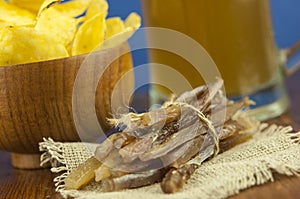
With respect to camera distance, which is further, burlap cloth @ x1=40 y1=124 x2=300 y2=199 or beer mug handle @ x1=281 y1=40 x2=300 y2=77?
beer mug handle @ x1=281 y1=40 x2=300 y2=77

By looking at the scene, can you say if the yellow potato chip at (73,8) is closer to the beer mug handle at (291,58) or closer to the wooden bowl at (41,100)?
the wooden bowl at (41,100)

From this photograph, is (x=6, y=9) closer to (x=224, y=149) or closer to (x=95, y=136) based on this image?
(x=95, y=136)

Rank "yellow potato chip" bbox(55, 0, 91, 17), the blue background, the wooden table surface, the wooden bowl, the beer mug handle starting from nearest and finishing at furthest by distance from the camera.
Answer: the wooden table surface
the wooden bowl
"yellow potato chip" bbox(55, 0, 91, 17)
the beer mug handle
the blue background

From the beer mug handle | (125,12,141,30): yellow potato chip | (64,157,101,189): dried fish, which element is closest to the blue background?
the beer mug handle

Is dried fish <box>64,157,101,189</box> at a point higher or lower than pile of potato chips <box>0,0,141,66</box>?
lower

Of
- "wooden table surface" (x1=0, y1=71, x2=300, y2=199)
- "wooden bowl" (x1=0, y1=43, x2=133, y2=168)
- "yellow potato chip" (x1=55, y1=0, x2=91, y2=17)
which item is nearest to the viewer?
"wooden table surface" (x1=0, y1=71, x2=300, y2=199)

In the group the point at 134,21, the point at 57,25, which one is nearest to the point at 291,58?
the point at 134,21

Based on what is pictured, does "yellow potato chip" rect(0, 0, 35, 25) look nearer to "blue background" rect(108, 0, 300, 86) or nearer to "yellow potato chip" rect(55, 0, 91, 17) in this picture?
"yellow potato chip" rect(55, 0, 91, 17)

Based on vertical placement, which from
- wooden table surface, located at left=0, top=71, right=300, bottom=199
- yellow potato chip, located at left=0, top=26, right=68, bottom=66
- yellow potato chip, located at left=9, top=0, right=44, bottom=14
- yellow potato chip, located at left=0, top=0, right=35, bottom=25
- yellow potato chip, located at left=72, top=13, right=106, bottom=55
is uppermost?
yellow potato chip, located at left=9, top=0, right=44, bottom=14
